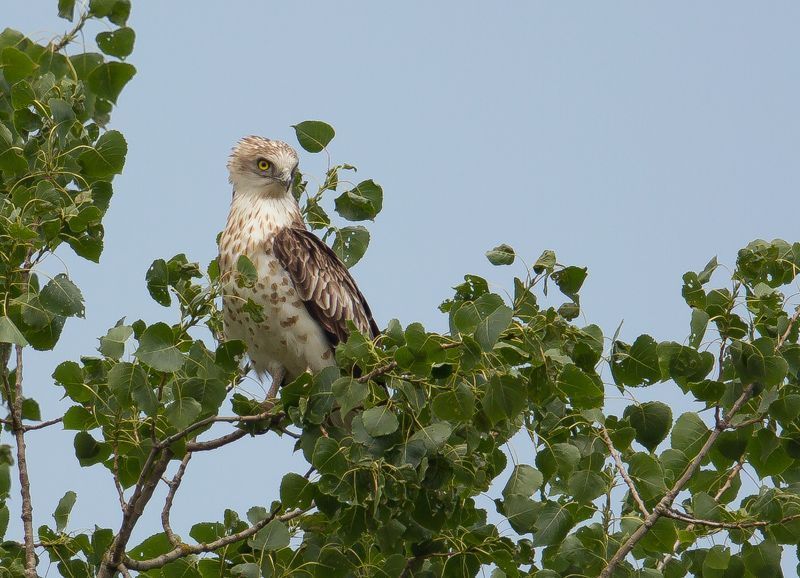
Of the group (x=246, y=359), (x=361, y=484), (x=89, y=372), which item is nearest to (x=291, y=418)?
(x=361, y=484)

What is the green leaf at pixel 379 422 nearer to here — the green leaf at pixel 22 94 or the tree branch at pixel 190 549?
the tree branch at pixel 190 549

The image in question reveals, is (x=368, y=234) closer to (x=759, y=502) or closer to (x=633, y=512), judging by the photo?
(x=633, y=512)

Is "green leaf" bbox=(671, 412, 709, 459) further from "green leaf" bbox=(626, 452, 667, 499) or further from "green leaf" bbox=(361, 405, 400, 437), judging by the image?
"green leaf" bbox=(361, 405, 400, 437)

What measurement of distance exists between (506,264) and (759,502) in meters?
1.44

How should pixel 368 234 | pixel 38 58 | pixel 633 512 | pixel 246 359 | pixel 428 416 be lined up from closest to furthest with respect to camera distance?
pixel 428 416
pixel 633 512
pixel 38 58
pixel 368 234
pixel 246 359

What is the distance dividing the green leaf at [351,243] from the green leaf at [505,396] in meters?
2.32

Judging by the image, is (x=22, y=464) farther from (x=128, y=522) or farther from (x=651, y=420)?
(x=651, y=420)

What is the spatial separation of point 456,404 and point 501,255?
768 millimetres

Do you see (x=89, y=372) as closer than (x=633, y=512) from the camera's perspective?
Yes

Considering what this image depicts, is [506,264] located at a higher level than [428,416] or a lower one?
higher

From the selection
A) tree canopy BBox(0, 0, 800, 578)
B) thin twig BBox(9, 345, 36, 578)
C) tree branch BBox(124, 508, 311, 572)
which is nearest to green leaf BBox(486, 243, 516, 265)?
tree canopy BBox(0, 0, 800, 578)

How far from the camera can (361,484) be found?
4359mm

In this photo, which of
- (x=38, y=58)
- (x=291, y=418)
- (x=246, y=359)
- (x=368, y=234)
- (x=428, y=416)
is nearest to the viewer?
(x=428, y=416)

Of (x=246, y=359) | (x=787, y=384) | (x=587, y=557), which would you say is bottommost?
(x=587, y=557)
